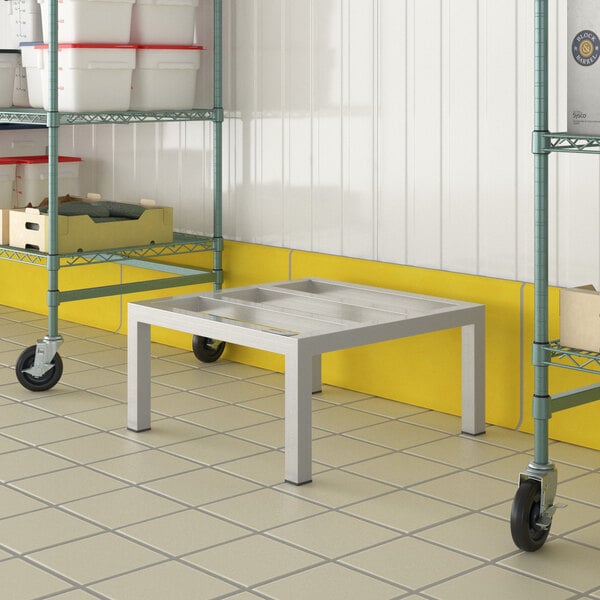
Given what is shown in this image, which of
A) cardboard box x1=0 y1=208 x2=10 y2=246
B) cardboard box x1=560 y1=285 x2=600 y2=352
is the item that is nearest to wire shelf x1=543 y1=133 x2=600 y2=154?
cardboard box x1=560 y1=285 x2=600 y2=352

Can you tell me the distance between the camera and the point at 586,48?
263 cm

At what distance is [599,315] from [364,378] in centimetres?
148

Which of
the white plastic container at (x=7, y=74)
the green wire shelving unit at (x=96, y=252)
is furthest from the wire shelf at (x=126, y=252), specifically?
the white plastic container at (x=7, y=74)

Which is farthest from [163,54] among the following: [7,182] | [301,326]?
[301,326]

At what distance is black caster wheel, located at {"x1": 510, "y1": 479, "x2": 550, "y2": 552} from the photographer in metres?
2.71

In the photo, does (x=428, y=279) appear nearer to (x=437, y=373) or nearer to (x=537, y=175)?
(x=437, y=373)

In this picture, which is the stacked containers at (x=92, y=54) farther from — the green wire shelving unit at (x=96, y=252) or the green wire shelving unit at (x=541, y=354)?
the green wire shelving unit at (x=541, y=354)

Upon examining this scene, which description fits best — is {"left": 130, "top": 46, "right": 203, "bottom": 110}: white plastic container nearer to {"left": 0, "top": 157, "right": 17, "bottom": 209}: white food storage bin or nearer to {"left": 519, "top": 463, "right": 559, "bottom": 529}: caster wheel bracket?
{"left": 0, "top": 157, "right": 17, "bottom": 209}: white food storage bin

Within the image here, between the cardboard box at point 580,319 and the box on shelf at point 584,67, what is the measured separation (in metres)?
0.41

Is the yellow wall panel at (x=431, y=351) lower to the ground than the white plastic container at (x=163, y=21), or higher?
lower

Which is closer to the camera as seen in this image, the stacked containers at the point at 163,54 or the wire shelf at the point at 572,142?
the wire shelf at the point at 572,142

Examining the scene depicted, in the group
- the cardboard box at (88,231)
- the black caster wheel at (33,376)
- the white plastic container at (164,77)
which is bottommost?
the black caster wheel at (33,376)

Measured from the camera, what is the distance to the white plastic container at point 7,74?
4.71m

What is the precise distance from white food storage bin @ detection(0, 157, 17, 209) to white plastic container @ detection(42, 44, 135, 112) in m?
0.57
